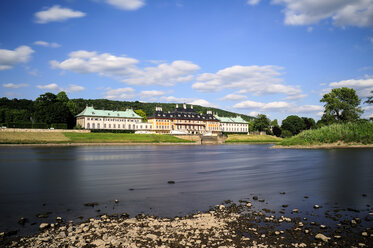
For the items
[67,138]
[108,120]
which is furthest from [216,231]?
[108,120]

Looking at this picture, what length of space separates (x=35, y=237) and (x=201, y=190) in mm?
9041

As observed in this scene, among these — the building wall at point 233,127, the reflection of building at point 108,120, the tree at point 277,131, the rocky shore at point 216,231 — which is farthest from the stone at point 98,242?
the building wall at point 233,127

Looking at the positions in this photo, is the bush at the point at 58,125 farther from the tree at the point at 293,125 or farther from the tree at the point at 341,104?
the tree at the point at 293,125

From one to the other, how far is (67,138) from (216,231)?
3018 inches

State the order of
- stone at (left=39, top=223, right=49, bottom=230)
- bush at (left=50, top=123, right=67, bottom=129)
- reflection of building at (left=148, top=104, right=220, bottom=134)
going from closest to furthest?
A: stone at (left=39, top=223, right=49, bottom=230), bush at (left=50, top=123, right=67, bottom=129), reflection of building at (left=148, top=104, right=220, bottom=134)

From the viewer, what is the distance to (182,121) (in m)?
139

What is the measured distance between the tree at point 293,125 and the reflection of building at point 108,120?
224 ft

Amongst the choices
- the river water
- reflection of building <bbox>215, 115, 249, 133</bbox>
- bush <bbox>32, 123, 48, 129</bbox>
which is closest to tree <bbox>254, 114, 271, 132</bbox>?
reflection of building <bbox>215, 115, 249, 133</bbox>

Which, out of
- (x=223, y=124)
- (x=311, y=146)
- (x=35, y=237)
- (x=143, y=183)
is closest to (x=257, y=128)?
(x=223, y=124)

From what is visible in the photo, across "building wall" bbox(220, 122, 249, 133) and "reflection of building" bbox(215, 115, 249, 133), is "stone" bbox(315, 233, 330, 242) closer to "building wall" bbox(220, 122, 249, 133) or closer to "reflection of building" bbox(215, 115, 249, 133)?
"reflection of building" bbox(215, 115, 249, 133)

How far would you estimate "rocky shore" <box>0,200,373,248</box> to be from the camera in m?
8.23

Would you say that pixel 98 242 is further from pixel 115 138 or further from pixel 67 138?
pixel 115 138

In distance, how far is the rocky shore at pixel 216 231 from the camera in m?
8.23

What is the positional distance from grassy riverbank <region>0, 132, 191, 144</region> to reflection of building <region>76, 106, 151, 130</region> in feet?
98.0
